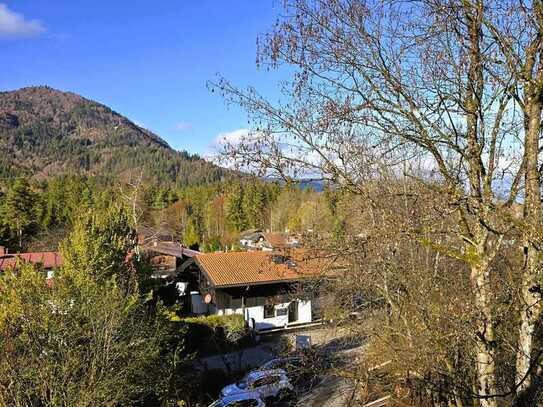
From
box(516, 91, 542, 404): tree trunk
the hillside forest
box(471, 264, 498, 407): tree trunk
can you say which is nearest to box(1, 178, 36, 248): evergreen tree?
the hillside forest

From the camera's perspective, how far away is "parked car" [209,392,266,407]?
12.9 m

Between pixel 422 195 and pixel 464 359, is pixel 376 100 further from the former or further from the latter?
pixel 464 359

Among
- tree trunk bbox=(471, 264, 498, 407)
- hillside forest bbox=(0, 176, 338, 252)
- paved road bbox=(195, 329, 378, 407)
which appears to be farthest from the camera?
hillside forest bbox=(0, 176, 338, 252)

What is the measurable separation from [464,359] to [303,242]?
8.14 feet

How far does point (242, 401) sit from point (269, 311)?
1059 cm

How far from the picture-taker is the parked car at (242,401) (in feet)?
42.3

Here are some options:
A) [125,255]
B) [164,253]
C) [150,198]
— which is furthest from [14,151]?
[125,255]

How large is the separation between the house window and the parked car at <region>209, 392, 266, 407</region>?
10.1 meters

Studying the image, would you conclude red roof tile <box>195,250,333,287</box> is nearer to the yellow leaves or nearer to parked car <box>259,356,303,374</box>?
parked car <box>259,356,303,374</box>

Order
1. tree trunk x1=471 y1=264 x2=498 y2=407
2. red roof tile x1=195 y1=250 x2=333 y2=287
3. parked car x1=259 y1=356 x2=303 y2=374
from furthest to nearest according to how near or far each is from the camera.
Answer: red roof tile x1=195 y1=250 x2=333 y2=287 < parked car x1=259 y1=356 x2=303 y2=374 < tree trunk x1=471 y1=264 x2=498 y2=407

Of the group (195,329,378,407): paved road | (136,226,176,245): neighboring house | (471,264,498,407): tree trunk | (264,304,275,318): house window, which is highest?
(136,226,176,245): neighboring house

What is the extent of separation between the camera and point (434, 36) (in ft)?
13.9

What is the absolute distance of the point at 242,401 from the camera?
1298cm

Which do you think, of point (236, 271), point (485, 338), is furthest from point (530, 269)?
point (236, 271)
